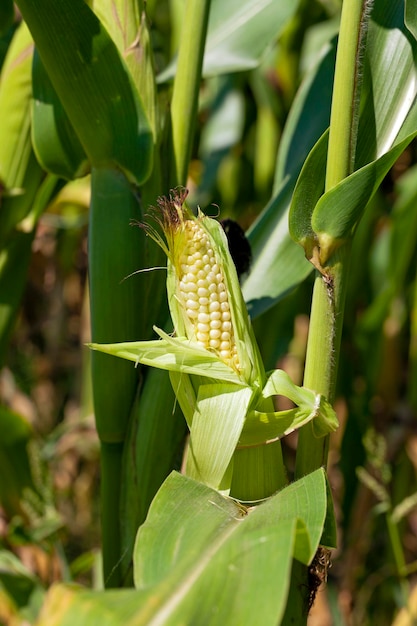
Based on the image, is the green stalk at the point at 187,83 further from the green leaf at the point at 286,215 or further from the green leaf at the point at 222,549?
the green leaf at the point at 222,549

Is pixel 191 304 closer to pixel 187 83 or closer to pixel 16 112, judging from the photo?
pixel 187 83

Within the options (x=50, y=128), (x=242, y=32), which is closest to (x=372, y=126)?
(x=50, y=128)

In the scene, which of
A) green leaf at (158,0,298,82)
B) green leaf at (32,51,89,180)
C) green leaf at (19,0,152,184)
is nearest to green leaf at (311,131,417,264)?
green leaf at (19,0,152,184)

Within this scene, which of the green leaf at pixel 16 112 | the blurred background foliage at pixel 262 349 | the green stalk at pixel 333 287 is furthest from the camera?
the blurred background foliage at pixel 262 349

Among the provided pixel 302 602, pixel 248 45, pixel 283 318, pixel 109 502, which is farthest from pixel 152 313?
pixel 283 318

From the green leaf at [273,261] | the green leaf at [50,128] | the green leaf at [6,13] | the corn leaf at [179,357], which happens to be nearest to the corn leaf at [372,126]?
the green leaf at [273,261]

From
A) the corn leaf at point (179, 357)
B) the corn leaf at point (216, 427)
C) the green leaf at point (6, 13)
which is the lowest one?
the corn leaf at point (216, 427)

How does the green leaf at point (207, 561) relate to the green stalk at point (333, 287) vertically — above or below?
below
